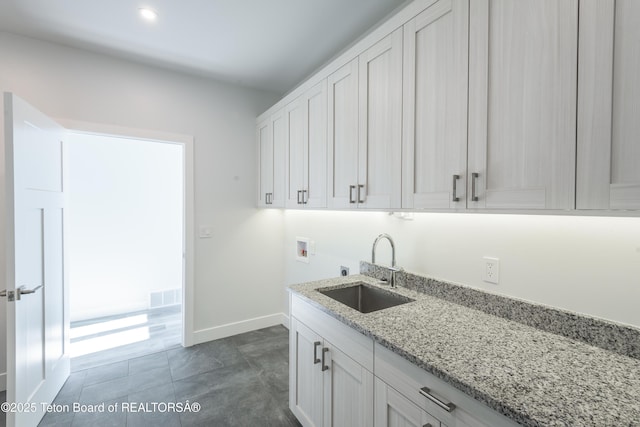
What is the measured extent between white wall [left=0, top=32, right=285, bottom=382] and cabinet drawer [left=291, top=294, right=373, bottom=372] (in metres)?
1.62

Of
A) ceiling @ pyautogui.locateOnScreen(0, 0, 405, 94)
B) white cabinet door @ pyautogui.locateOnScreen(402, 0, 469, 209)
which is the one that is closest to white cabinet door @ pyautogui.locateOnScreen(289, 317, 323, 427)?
white cabinet door @ pyautogui.locateOnScreen(402, 0, 469, 209)

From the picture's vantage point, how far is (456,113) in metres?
1.23

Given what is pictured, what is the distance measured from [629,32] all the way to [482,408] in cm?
115

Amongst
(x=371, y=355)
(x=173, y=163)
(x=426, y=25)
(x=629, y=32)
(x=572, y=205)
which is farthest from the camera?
(x=173, y=163)

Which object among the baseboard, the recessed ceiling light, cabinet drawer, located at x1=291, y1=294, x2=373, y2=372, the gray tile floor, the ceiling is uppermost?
the ceiling

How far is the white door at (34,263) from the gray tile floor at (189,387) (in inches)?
9.0

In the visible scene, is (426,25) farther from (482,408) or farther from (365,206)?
(482,408)

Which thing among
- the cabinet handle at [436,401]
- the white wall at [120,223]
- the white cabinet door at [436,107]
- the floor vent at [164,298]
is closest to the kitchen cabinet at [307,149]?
the white cabinet door at [436,107]

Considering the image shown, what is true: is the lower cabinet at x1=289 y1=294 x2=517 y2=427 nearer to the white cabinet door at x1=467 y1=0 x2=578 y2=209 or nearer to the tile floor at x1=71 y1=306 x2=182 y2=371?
the white cabinet door at x1=467 y1=0 x2=578 y2=209

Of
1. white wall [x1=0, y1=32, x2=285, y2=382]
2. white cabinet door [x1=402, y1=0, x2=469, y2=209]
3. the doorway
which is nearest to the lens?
white cabinet door [x1=402, y1=0, x2=469, y2=209]

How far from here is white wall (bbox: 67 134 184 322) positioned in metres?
3.63

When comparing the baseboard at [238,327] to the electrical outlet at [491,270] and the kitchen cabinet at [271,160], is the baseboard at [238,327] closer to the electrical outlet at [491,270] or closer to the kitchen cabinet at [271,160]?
the kitchen cabinet at [271,160]

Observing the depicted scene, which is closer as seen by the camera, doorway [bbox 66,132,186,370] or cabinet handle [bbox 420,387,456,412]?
cabinet handle [bbox 420,387,456,412]

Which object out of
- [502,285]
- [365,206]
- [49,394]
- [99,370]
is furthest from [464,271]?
[99,370]
